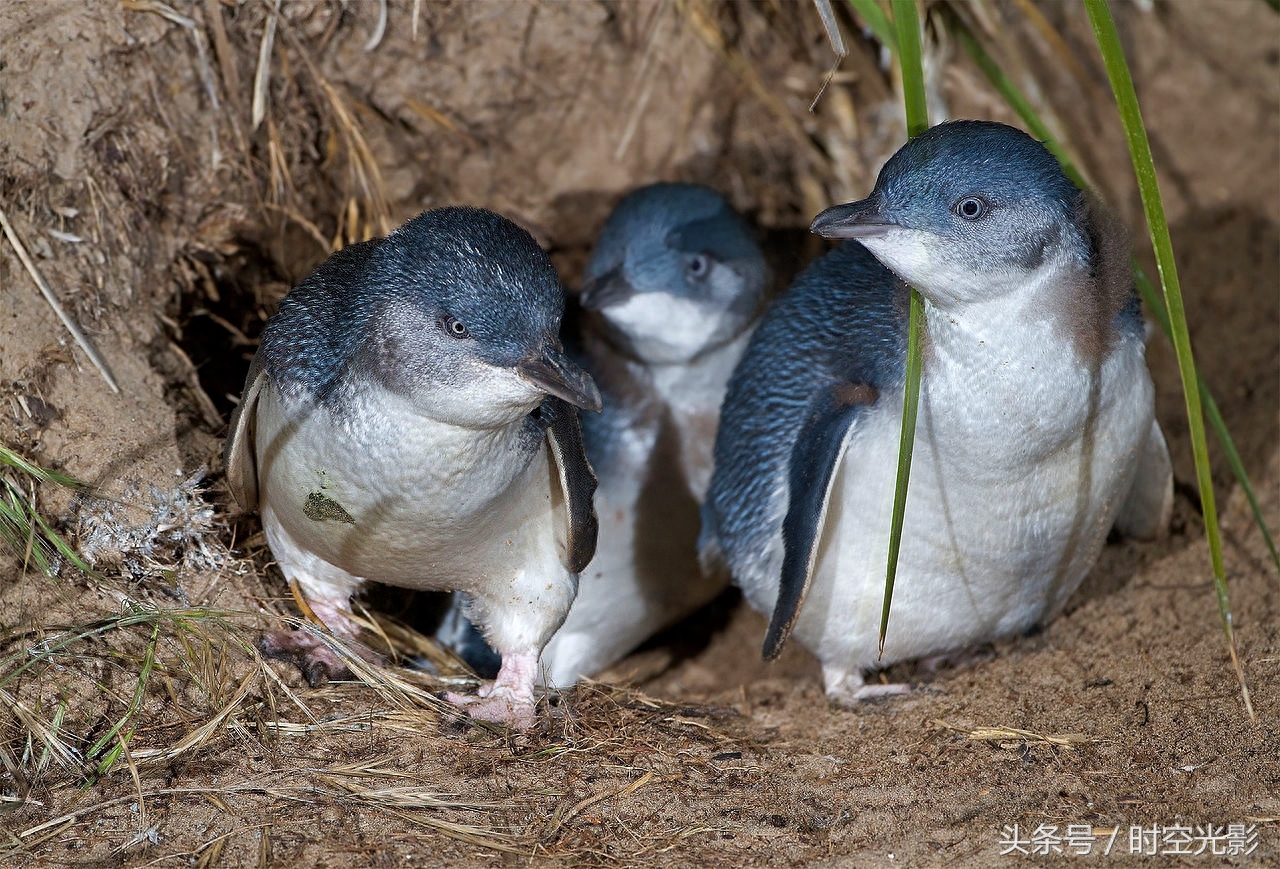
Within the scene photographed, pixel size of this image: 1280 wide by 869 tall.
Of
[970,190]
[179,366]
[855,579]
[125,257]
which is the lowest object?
[855,579]

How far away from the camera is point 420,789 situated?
10.2 feet

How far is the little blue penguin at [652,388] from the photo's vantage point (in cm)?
460

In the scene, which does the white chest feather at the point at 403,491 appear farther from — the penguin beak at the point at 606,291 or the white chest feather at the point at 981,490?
the penguin beak at the point at 606,291

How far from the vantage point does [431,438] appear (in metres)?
3.18

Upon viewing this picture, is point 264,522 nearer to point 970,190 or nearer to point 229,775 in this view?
point 229,775

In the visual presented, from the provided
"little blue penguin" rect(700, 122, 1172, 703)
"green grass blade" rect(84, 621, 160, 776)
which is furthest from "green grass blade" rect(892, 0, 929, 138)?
"green grass blade" rect(84, 621, 160, 776)

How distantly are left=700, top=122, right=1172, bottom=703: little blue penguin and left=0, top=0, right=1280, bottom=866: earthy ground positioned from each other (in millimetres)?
300

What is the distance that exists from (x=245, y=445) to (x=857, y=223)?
6.04ft

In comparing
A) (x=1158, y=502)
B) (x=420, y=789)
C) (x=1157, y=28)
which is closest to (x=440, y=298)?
(x=420, y=789)

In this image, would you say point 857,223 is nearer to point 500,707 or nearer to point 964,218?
point 964,218

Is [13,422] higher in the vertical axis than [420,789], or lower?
higher

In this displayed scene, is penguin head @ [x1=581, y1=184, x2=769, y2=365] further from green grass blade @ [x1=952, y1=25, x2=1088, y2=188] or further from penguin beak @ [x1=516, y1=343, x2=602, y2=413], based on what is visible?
penguin beak @ [x1=516, y1=343, x2=602, y2=413]

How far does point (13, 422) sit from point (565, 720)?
1.79 m

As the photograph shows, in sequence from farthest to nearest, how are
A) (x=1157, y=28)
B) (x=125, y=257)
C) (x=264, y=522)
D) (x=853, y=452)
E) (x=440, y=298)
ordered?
(x=1157, y=28) → (x=125, y=257) → (x=264, y=522) → (x=853, y=452) → (x=440, y=298)
